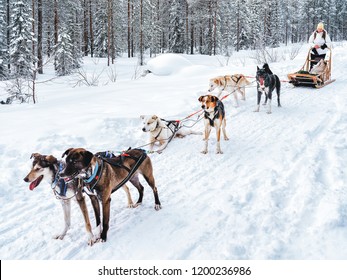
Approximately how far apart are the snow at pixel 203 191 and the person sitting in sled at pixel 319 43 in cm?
466

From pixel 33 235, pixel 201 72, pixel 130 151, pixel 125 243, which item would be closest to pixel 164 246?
pixel 125 243

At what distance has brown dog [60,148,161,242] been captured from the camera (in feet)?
9.86

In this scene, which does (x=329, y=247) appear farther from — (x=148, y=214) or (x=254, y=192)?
(x=148, y=214)

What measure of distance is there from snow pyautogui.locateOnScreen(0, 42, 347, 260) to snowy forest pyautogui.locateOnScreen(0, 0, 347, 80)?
15.0ft

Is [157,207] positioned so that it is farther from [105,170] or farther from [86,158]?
[86,158]

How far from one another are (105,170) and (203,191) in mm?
1640

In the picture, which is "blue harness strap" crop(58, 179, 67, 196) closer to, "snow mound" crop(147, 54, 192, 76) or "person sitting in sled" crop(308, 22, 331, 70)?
"person sitting in sled" crop(308, 22, 331, 70)

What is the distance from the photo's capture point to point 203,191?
4.43m

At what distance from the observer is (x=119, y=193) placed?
450 cm

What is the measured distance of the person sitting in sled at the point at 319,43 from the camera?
1231 cm

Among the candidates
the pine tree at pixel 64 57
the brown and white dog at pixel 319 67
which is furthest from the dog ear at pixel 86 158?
the pine tree at pixel 64 57

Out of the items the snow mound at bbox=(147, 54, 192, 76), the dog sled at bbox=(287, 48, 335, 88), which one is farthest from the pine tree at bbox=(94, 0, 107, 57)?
the dog sled at bbox=(287, 48, 335, 88)

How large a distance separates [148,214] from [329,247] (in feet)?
6.56

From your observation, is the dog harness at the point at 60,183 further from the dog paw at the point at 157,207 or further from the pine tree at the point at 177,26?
the pine tree at the point at 177,26
